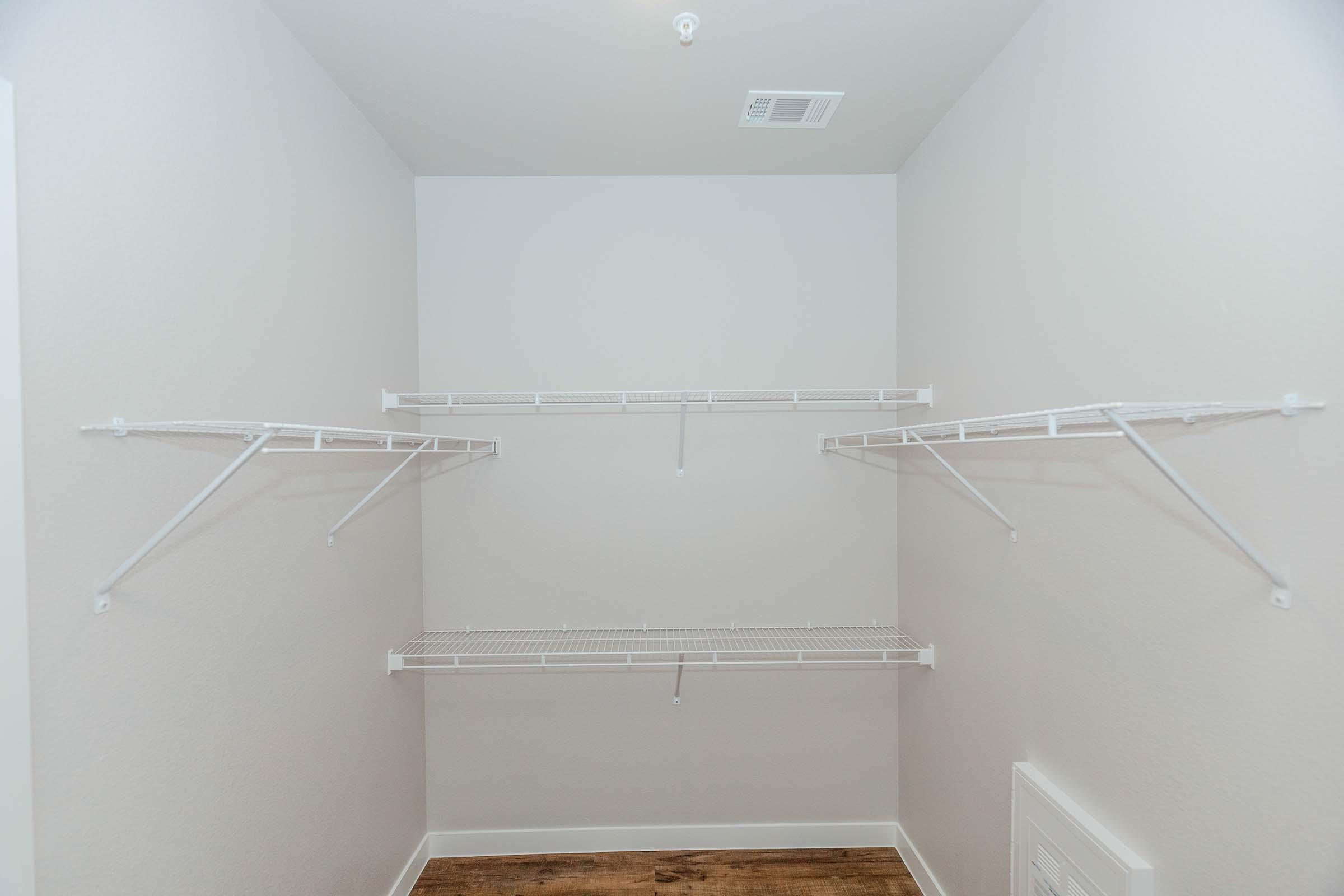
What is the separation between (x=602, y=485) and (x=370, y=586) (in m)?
0.88

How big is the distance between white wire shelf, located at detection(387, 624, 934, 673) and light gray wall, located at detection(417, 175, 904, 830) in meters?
0.05

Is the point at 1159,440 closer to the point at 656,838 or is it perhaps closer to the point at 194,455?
the point at 194,455

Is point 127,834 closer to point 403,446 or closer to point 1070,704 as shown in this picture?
point 403,446

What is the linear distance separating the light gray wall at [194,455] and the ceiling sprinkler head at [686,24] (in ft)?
3.21

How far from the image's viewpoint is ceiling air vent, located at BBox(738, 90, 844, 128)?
190 centimetres

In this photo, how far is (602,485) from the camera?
2490mm

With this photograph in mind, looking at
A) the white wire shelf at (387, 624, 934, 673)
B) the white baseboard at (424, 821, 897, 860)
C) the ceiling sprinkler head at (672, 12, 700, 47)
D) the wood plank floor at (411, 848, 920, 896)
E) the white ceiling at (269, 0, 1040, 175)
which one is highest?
the white ceiling at (269, 0, 1040, 175)

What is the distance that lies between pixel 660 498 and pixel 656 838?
1318 mm

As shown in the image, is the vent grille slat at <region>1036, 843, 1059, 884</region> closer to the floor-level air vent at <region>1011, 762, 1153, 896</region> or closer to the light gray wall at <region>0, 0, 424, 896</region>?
the floor-level air vent at <region>1011, 762, 1153, 896</region>

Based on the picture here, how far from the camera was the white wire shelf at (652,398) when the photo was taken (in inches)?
87.4

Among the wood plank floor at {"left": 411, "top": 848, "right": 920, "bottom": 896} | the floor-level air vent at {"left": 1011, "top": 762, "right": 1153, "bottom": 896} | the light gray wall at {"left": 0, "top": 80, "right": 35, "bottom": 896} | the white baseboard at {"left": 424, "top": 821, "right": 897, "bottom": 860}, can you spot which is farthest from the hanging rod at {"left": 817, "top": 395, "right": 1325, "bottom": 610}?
the white baseboard at {"left": 424, "top": 821, "right": 897, "bottom": 860}

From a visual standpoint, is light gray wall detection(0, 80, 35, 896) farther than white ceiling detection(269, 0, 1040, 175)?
No

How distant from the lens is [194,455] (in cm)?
125

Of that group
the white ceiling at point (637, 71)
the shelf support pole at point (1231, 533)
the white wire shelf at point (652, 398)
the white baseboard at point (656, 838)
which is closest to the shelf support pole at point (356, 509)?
the white wire shelf at point (652, 398)
